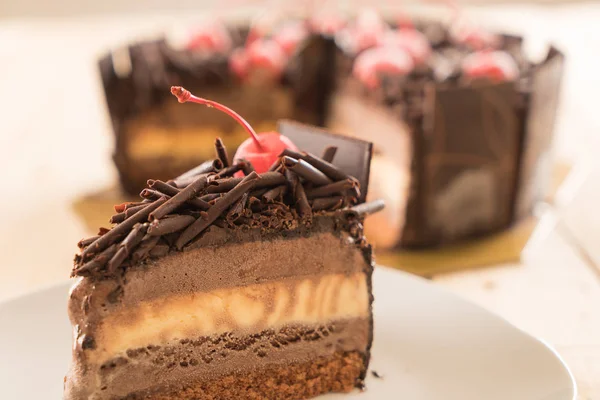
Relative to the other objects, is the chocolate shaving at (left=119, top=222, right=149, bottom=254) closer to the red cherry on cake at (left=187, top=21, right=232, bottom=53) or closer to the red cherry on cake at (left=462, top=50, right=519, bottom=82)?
the red cherry on cake at (left=462, top=50, right=519, bottom=82)

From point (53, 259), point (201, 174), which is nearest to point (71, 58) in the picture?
point (53, 259)

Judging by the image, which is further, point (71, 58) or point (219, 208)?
point (71, 58)

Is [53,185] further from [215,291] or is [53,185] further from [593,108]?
[593,108]

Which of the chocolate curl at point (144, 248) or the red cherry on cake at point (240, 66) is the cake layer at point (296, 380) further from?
the red cherry on cake at point (240, 66)

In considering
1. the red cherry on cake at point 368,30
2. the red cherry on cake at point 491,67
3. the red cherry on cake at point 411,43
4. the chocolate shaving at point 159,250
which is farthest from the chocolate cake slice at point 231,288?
the red cherry on cake at point 368,30

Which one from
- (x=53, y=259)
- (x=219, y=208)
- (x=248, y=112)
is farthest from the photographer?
(x=248, y=112)

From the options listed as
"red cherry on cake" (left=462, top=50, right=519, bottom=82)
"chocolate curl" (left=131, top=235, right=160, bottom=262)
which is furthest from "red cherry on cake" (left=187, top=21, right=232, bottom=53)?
"chocolate curl" (left=131, top=235, right=160, bottom=262)

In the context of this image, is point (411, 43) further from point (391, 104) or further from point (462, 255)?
point (462, 255)
